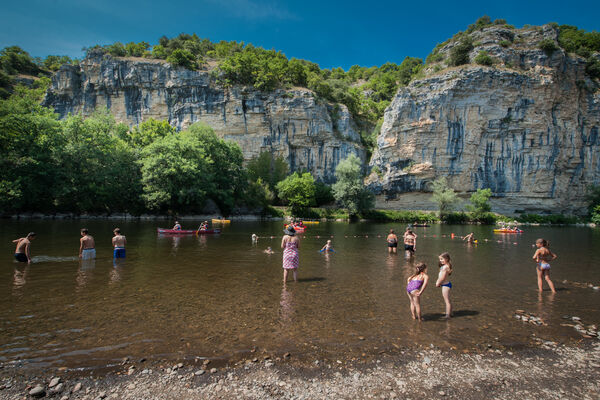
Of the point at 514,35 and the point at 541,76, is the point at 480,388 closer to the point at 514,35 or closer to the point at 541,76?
the point at 541,76

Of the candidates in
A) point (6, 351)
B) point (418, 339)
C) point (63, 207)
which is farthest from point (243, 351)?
point (63, 207)

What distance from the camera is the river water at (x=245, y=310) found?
18.8 ft

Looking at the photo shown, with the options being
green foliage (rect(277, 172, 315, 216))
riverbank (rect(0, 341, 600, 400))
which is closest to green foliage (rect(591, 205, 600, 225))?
green foliage (rect(277, 172, 315, 216))

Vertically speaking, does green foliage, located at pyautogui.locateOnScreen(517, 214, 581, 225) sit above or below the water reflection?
above

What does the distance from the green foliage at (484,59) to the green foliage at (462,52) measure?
3.69 meters

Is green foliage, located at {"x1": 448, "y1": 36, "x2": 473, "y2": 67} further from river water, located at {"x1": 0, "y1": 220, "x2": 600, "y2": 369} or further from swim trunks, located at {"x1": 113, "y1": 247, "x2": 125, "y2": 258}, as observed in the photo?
swim trunks, located at {"x1": 113, "y1": 247, "x2": 125, "y2": 258}

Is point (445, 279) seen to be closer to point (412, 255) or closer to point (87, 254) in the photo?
point (412, 255)

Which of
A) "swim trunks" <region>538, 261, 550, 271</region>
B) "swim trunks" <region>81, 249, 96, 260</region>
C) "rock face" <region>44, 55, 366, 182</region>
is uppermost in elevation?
"rock face" <region>44, 55, 366, 182</region>

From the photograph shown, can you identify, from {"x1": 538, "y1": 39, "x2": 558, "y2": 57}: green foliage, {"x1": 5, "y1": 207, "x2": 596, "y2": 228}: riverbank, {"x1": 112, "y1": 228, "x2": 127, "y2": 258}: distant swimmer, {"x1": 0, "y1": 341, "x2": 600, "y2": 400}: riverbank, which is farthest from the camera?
{"x1": 538, "y1": 39, "x2": 558, "y2": 57}: green foliage

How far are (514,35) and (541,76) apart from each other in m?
15.2

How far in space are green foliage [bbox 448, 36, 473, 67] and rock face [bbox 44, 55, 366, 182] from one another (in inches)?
1259

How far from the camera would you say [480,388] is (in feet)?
15.4

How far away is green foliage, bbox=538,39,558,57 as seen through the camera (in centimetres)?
6525

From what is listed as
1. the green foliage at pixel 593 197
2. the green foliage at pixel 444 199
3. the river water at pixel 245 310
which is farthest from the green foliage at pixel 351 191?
the green foliage at pixel 593 197
